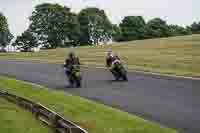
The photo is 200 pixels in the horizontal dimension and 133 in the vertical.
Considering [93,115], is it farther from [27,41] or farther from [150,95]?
[27,41]

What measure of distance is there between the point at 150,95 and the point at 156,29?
98220 millimetres

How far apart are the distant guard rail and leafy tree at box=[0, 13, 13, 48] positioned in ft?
272

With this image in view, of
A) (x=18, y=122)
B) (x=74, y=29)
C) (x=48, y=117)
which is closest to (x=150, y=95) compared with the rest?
(x=18, y=122)

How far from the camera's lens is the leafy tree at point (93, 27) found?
122450mm

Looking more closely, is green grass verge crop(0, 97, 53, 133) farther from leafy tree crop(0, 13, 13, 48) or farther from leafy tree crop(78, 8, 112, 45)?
leafy tree crop(78, 8, 112, 45)

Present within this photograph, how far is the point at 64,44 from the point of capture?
117750 millimetres

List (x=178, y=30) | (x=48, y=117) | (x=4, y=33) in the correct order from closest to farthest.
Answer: (x=48, y=117) < (x=4, y=33) < (x=178, y=30)

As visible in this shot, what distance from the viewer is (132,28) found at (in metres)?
124

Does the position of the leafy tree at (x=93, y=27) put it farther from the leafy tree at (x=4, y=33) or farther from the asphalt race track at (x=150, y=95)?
the asphalt race track at (x=150, y=95)

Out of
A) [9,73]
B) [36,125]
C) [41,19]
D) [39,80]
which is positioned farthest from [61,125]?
[41,19]

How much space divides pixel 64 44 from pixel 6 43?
13.1 m

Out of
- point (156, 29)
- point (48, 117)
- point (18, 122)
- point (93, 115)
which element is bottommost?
point (18, 122)

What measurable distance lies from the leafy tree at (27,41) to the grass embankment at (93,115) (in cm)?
9737

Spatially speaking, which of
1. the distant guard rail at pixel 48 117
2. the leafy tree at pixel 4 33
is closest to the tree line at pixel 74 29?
the leafy tree at pixel 4 33
